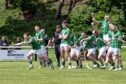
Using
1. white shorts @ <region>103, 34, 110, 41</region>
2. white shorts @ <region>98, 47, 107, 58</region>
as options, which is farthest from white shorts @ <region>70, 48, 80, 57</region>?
white shorts @ <region>103, 34, 110, 41</region>

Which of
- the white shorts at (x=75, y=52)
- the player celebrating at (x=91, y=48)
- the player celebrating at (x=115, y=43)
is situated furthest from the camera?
the white shorts at (x=75, y=52)

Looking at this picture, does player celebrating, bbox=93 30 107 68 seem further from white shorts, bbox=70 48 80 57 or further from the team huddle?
white shorts, bbox=70 48 80 57

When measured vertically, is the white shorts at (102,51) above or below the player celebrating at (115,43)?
below

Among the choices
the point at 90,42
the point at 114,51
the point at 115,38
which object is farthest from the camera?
the point at 90,42

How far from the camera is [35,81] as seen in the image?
19.8m

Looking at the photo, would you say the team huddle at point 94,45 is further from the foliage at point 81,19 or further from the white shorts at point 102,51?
the foliage at point 81,19

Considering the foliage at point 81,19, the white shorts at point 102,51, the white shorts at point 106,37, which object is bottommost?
the foliage at point 81,19

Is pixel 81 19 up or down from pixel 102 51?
down

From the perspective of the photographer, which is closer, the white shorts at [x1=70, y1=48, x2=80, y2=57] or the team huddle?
the team huddle

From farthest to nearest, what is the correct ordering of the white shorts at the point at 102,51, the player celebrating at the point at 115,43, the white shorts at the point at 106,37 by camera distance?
the white shorts at the point at 102,51
the white shorts at the point at 106,37
the player celebrating at the point at 115,43

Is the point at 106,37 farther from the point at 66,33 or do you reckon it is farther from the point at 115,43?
the point at 66,33

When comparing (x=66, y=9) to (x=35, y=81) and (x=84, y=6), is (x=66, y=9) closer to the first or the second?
(x=84, y=6)

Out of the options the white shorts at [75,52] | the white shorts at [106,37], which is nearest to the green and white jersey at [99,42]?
the white shorts at [106,37]

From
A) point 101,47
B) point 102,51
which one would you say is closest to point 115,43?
point 102,51
